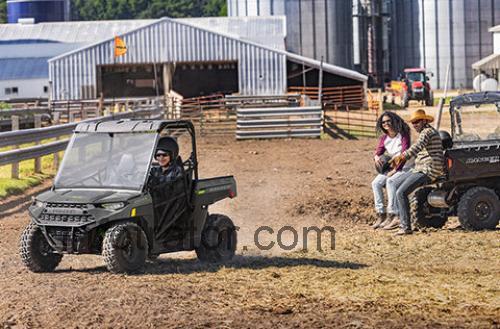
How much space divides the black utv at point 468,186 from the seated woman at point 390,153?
0.39 m

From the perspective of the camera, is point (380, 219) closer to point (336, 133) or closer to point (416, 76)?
point (336, 133)

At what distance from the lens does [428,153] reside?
519 inches

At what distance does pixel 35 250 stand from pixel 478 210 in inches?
243

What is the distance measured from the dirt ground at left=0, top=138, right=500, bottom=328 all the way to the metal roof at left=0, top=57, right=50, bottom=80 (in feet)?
170

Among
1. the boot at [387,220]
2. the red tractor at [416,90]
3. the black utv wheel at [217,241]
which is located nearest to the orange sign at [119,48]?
the red tractor at [416,90]

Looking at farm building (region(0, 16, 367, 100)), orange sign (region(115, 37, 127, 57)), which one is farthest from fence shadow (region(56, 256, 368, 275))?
farm building (region(0, 16, 367, 100))

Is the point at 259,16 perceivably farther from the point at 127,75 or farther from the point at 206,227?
the point at 206,227

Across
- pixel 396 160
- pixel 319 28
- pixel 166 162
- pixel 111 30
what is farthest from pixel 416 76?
pixel 166 162

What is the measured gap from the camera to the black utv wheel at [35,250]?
32.3ft

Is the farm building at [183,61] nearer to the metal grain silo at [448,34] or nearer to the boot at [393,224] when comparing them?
the metal grain silo at [448,34]

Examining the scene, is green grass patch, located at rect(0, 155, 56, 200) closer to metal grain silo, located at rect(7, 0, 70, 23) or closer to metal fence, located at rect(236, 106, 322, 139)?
metal fence, located at rect(236, 106, 322, 139)

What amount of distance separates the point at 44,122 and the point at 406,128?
2564cm

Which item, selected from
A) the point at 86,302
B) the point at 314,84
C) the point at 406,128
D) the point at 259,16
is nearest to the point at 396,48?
the point at 259,16

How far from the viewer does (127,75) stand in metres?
62.6
